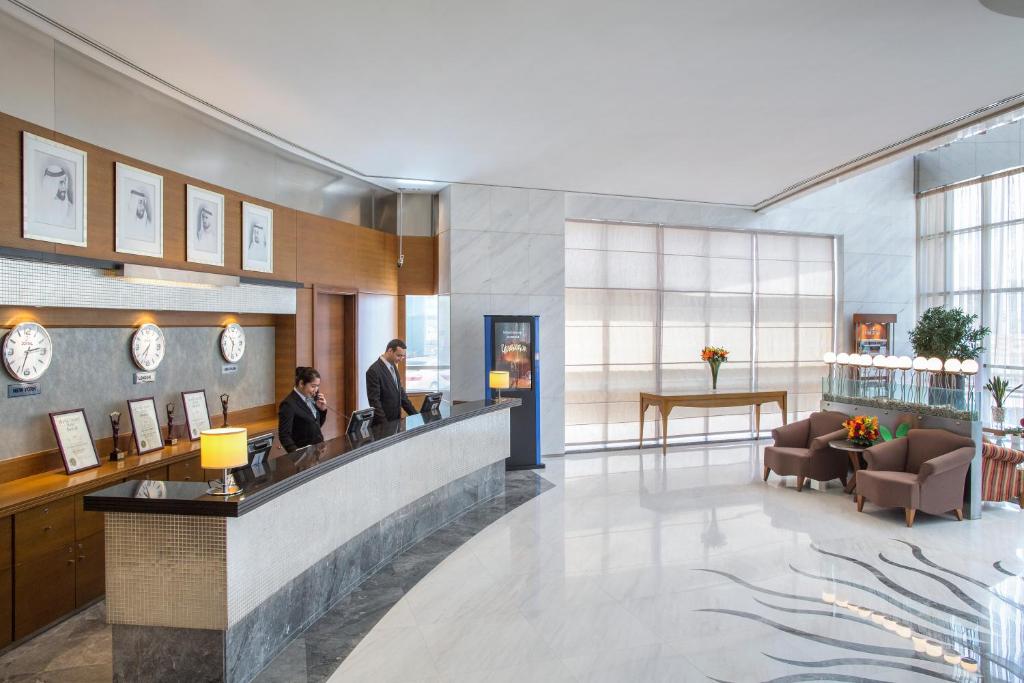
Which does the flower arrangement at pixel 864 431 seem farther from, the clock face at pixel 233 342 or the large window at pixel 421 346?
the clock face at pixel 233 342

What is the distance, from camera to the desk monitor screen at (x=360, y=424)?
5133 mm

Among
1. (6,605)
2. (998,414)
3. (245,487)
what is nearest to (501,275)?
(245,487)

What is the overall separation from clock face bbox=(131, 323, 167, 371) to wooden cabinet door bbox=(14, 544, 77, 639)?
1596 millimetres

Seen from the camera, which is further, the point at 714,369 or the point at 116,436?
the point at 714,369

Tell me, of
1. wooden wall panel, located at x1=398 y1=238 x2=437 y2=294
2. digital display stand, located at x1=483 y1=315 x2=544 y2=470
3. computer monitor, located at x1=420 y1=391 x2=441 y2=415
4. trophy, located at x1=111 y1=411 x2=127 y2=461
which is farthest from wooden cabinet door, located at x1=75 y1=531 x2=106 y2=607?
wooden wall panel, located at x1=398 y1=238 x2=437 y2=294

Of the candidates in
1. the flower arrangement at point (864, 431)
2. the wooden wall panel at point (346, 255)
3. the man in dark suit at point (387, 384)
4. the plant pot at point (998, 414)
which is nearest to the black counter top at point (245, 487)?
the man in dark suit at point (387, 384)

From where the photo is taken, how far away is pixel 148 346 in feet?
18.6

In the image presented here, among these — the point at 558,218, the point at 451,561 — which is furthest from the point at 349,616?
the point at 558,218

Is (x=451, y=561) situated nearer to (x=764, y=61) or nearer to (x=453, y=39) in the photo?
(x=453, y=39)

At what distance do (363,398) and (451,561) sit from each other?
13.6 feet

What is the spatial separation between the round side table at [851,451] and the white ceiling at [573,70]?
11.4 feet

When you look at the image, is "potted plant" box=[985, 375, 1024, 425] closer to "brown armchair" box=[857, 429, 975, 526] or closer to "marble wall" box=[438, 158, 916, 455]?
"brown armchair" box=[857, 429, 975, 526]

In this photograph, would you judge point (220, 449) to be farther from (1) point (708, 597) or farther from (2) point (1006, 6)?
(2) point (1006, 6)

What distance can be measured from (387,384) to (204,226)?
7.48 ft
